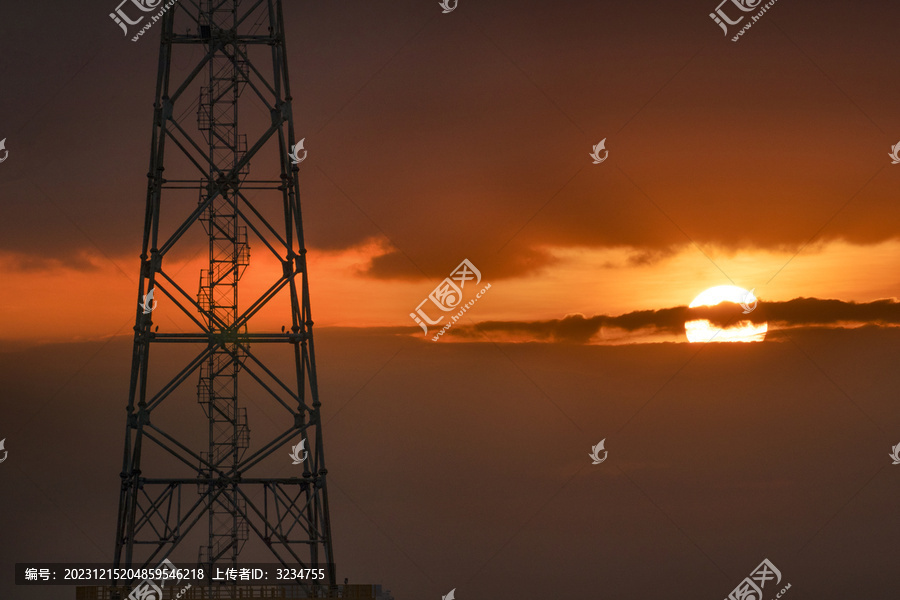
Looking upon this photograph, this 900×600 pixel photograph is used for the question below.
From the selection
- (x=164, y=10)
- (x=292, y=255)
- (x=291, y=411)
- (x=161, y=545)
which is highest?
(x=164, y=10)

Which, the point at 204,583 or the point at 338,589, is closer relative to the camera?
the point at 338,589

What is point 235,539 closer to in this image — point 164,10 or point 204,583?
point 204,583

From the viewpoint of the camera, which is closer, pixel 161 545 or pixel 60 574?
pixel 161 545

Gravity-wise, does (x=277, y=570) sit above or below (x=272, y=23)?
below

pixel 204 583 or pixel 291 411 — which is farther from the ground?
pixel 291 411

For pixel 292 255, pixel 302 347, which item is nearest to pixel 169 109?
pixel 292 255

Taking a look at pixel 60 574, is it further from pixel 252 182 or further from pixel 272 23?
pixel 272 23

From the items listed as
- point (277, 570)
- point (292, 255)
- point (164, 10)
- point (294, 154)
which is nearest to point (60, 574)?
point (277, 570)

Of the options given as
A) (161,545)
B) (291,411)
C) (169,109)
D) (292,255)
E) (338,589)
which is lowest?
(338,589)

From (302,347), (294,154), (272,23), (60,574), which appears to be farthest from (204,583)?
(272,23)
